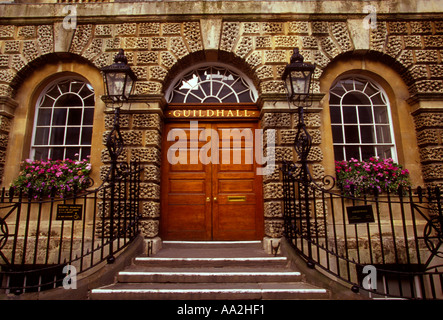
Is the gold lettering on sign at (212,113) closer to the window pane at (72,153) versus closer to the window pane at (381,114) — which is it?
the window pane at (72,153)

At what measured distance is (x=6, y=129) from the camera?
551cm

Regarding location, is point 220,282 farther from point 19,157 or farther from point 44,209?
point 19,157

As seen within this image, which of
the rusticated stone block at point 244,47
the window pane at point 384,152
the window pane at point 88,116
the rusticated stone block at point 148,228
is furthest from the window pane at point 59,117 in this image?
the window pane at point 384,152

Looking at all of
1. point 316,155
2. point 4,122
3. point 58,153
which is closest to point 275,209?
point 316,155

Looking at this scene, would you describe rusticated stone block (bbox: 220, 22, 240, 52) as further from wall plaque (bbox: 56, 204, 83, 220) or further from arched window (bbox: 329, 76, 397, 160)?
wall plaque (bbox: 56, 204, 83, 220)

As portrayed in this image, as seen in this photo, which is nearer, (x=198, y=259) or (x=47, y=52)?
(x=198, y=259)

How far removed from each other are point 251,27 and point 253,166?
3.01m

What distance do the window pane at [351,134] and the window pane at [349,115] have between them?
161mm

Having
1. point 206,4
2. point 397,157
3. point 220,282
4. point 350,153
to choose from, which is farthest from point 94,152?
point 397,157

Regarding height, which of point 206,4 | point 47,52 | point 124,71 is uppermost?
point 206,4

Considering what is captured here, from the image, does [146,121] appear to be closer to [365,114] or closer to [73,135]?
[73,135]

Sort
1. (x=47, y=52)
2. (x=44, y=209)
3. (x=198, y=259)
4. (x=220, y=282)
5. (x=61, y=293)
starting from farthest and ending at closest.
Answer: (x=47, y=52) < (x=44, y=209) < (x=198, y=259) < (x=220, y=282) < (x=61, y=293)

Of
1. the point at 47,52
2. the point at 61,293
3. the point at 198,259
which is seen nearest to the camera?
the point at 61,293

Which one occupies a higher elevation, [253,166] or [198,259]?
[253,166]
